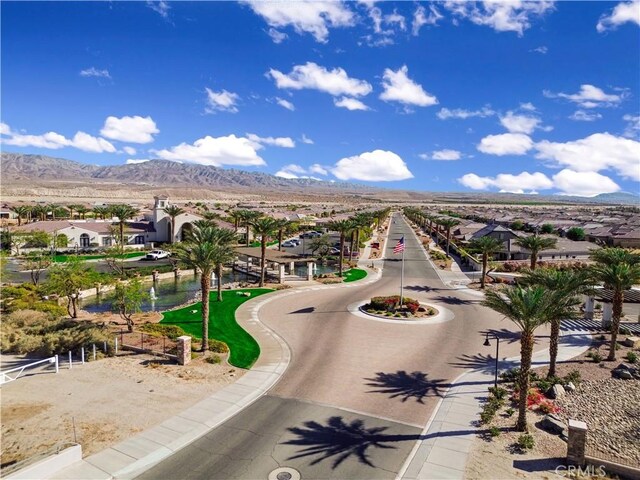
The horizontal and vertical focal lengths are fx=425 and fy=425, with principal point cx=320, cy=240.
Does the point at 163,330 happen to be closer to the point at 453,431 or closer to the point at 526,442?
the point at 453,431

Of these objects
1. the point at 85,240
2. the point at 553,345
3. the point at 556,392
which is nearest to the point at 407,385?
the point at 556,392

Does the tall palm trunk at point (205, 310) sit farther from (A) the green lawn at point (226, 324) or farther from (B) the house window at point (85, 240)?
(B) the house window at point (85, 240)

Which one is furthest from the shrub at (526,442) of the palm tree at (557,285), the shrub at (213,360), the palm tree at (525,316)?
the shrub at (213,360)

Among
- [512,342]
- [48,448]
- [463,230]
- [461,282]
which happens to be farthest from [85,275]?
[463,230]

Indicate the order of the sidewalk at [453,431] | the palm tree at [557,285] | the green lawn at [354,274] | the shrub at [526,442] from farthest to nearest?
the green lawn at [354,274], the palm tree at [557,285], the shrub at [526,442], the sidewalk at [453,431]

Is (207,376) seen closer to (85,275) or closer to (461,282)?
(85,275)

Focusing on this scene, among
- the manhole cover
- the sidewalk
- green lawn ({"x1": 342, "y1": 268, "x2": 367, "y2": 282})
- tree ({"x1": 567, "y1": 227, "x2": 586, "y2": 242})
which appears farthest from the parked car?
tree ({"x1": 567, "y1": 227, "x2": 586, "y2": 242})

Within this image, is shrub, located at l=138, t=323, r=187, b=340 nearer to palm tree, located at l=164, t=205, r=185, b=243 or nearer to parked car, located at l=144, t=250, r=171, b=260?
parked car, located at l=144, t=250, r=171, b=260
